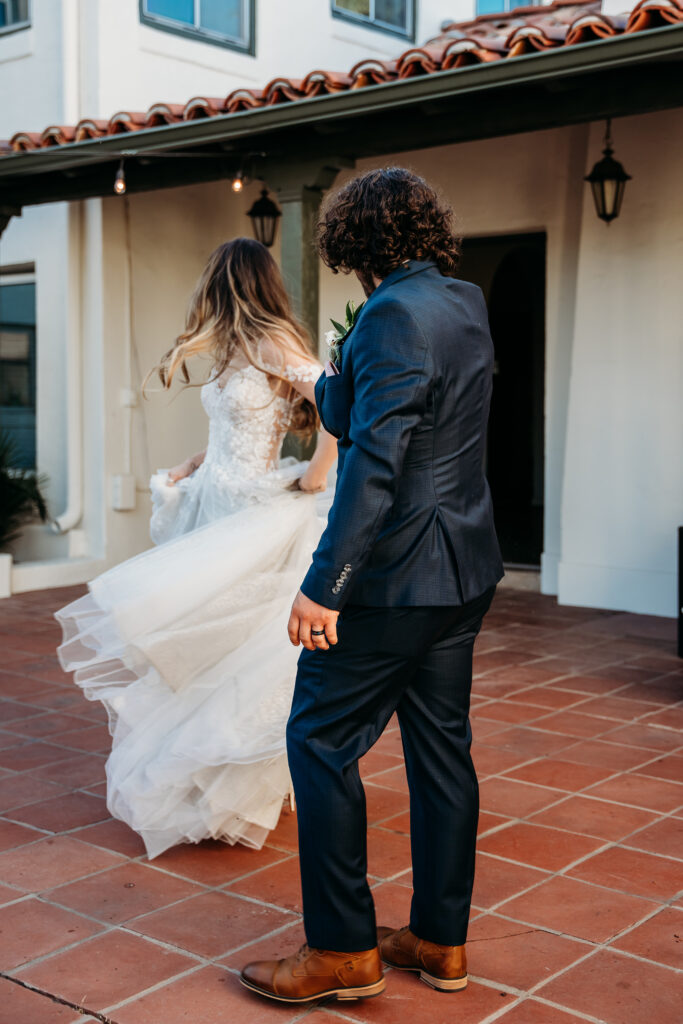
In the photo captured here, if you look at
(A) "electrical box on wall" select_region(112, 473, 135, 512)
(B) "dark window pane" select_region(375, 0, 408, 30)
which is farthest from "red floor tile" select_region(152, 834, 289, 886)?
(B) "dark window pane" select_region(375, 0, 408, 30)

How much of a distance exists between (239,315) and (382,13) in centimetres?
901

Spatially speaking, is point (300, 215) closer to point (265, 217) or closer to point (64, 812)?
point (265, 217)

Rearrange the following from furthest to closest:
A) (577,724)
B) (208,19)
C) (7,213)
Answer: (208,19) → (7,213) → (577,724)

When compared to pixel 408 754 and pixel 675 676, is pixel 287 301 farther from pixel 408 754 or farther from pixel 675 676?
pixel 675 676

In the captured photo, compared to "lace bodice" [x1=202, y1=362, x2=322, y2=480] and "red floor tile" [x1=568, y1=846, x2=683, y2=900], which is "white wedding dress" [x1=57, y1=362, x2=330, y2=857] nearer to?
"lace bodice" [x1=202, y1=362, x2=322, y2=480]

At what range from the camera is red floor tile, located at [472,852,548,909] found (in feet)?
10.9

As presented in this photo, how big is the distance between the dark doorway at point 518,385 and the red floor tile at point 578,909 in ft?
32.0

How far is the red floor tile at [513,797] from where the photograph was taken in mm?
4066

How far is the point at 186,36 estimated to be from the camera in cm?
1005

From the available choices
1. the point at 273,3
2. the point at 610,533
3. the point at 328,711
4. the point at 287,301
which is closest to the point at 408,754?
the point at 328,711

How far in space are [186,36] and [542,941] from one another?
8.94 metres

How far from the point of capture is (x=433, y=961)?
109 inches

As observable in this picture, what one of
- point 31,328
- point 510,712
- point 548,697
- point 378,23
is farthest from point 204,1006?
point 378,23

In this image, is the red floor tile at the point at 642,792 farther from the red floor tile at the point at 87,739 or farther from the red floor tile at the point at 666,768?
Answer: the red floor tile at the point at 87,739
